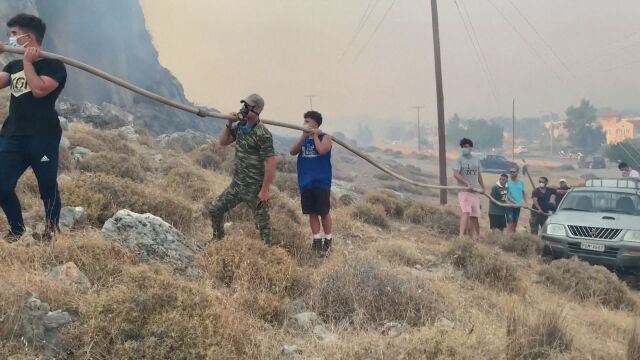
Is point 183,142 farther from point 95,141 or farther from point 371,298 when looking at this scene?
point 371,298

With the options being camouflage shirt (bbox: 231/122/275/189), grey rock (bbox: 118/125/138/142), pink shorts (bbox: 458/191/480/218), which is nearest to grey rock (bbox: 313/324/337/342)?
camouflage shirt (bbox: 231/122/275/189)

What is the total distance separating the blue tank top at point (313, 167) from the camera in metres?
5.68

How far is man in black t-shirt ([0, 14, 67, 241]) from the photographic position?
370cm

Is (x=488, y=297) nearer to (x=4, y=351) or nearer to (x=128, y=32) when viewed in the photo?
(x=4, y=351)

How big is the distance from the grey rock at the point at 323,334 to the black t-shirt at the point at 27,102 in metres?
2.66

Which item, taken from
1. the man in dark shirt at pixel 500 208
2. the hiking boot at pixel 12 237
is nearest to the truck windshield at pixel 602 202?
the man in dark shirt at pixel 500 208

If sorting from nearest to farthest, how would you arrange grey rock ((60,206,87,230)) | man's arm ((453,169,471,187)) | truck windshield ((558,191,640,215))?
grey rock ((60,206,87,230)), man's arm ((453,169,471,187)), truck windshield ((558,191,640,215))

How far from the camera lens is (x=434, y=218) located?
1135 cm

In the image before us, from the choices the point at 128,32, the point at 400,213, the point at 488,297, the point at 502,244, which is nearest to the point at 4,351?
the point at 488,297

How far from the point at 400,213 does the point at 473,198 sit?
3593mm

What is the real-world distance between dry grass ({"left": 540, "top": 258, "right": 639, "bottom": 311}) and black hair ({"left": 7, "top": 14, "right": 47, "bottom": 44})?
250 inches

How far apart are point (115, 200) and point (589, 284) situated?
237 inches

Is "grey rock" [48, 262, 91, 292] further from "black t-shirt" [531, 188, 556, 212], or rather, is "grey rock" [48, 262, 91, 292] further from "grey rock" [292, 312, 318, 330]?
"black t-shirt" [531, 188, 556, 212]

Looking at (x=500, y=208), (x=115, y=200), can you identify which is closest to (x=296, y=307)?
(x=115, y=200)
